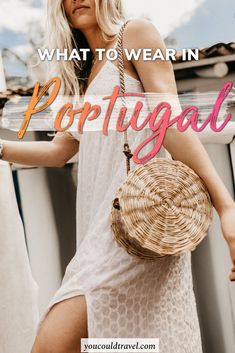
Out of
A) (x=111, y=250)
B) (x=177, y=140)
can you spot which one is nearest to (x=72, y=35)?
(x=177, y=140)

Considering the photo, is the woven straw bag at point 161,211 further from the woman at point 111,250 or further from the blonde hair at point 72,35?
the blonde hair at point 72,35

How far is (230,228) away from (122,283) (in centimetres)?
17

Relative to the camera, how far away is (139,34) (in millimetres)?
801

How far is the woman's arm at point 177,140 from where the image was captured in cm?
74

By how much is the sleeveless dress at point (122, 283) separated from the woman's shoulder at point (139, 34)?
54 mm

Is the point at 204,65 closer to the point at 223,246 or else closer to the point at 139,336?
the point at 223,246

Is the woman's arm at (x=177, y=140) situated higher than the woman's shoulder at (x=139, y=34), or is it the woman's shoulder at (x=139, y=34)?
the woman's shoulder at (x=139, y=34)

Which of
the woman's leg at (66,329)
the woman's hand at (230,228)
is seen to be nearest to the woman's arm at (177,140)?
the woman's hand at (230,228)

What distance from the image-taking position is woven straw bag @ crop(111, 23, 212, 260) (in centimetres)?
67

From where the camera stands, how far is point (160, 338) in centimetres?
76

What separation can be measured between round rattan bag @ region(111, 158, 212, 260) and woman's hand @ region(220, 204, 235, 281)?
0.03 meters

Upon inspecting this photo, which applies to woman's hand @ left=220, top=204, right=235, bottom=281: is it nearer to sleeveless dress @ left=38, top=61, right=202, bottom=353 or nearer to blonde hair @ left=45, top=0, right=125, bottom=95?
sleeveless dress @ left=38, top=61, right=202, bottom=353

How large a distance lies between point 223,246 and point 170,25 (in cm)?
44

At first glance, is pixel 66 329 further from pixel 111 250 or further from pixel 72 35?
pixel 72 35
